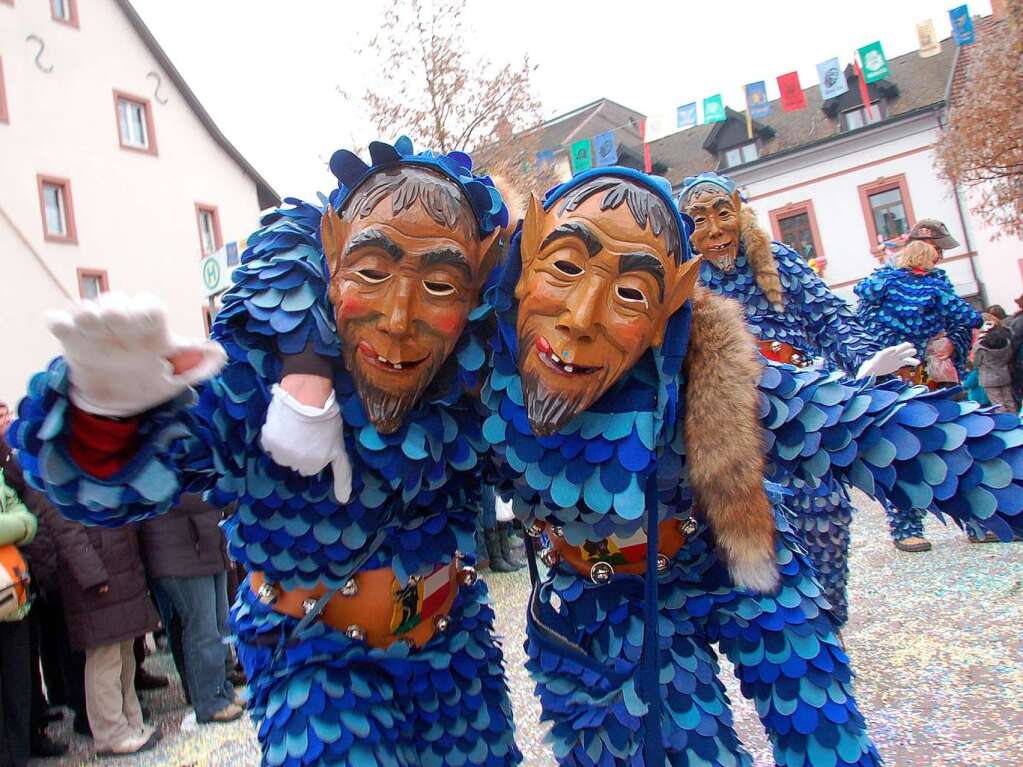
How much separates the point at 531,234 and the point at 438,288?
0.23 m

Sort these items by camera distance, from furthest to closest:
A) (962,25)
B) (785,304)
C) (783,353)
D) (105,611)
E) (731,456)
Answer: (962,25) < (105,611) < (785,304) < (783,353) < (731,456)

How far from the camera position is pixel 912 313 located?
5133 mm

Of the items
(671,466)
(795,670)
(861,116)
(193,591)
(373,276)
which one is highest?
(861,116)

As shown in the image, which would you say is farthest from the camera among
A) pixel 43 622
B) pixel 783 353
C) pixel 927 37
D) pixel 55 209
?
pixel 927 37

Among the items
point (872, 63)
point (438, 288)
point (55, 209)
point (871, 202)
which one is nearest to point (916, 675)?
point (438, 288)

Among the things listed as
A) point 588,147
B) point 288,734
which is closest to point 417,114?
point 588,147

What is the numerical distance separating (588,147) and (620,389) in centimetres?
1226

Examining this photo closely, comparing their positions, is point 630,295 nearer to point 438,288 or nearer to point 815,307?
point 438,288

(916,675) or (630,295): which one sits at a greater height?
(630,295)

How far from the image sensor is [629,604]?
1841mm

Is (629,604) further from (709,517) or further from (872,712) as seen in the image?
(872,712)

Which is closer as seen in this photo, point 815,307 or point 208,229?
point 815,307

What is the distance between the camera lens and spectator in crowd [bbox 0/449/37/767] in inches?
128

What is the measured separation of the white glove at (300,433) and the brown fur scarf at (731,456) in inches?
28.2
